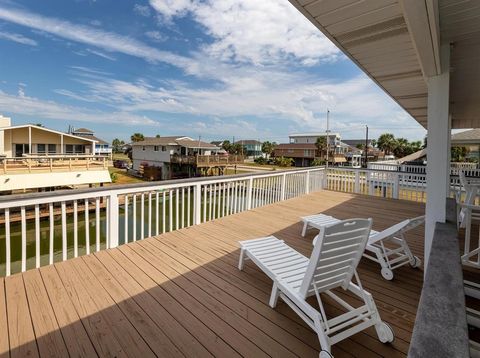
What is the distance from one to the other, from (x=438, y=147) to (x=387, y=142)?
2247 inches

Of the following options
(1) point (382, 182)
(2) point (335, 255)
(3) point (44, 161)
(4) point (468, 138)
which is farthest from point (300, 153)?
(2) point (335, 255)

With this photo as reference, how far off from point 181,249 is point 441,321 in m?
3.41

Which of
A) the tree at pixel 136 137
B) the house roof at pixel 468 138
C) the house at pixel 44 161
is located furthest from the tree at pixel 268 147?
the house roof at pixel 468 138

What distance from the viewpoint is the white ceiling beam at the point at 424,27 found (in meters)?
1.61

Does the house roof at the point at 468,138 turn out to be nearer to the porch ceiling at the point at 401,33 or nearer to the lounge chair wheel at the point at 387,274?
the porch ceiling at the point at 401,33

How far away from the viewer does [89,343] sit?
1977mm

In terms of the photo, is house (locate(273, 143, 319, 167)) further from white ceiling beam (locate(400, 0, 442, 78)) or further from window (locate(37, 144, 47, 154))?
white ceiling beam (locate(400, 0, 442, 78))

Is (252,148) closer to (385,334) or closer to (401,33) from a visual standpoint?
(401,33)

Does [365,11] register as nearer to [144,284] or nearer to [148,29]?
[144,284]

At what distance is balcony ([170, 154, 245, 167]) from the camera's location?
26344 mm

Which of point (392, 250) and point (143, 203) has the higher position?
point (143, 203)

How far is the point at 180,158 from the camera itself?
96.6 feet

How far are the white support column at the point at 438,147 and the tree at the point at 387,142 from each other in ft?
186

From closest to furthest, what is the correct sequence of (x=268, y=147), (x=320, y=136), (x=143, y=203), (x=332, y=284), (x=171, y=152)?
(x=332, y=284) < (x=143, y=203) < (x=171, y=152) < (x=320, y=136) < (x=268, y=147)
